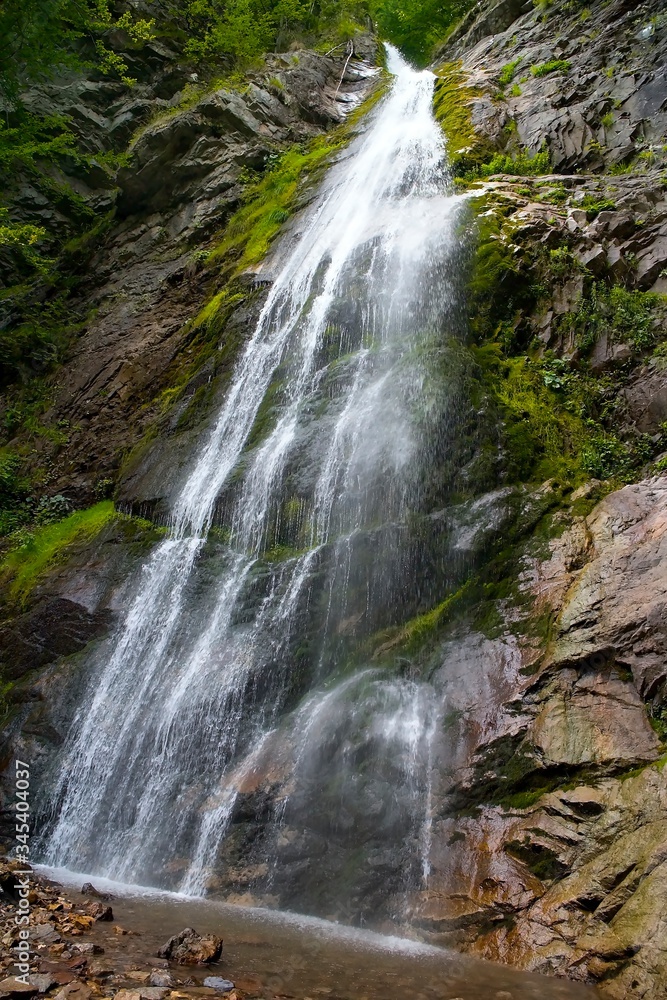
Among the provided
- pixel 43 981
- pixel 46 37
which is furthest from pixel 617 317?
pixel 46 37

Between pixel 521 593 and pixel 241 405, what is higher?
pixel 241 405

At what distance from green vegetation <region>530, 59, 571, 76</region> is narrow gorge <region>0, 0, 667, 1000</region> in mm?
317

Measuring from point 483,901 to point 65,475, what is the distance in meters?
11.4

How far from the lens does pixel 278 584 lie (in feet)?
27.7

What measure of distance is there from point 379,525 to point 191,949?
508 cm

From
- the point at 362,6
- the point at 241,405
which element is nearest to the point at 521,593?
the point at 241,405

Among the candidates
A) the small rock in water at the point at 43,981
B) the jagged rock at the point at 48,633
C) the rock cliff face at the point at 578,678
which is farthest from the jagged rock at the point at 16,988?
the jagged rock at the point at 48,633

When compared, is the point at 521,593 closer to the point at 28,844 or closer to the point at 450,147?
the point at 28,844

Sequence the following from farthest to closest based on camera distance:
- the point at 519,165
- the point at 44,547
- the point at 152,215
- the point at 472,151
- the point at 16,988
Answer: the point at 152,215, the point at 472,151, the point at 519,165, the point at 44,547, the point at 16,988

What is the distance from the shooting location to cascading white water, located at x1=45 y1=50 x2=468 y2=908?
22.5 ft

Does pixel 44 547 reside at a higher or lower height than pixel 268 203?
lower

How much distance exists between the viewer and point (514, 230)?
10.6 m

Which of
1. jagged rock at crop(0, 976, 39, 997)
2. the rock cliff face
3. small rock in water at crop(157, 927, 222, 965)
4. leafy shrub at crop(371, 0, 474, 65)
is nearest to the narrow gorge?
the rock cliff face

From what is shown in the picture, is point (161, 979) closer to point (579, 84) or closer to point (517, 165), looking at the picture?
point (517, 165)
